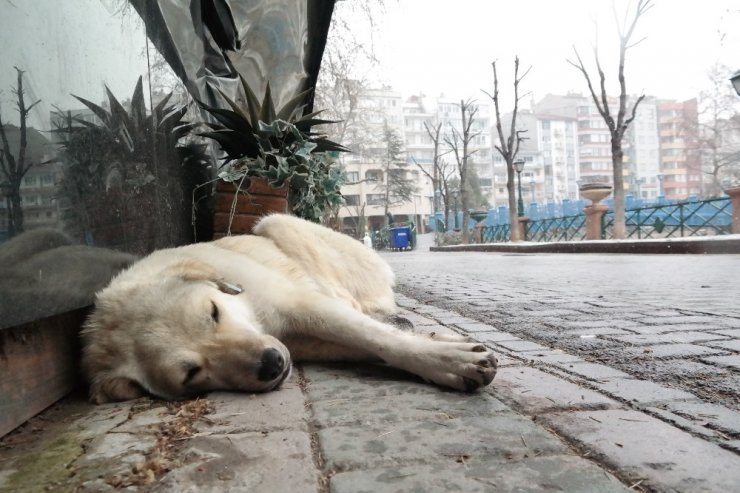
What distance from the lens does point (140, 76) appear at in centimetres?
367

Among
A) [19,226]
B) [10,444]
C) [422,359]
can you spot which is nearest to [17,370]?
[10,444]

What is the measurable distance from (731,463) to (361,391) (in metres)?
1.19

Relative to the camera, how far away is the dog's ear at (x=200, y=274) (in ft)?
7.62

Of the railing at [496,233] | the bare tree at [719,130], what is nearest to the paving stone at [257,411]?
the railing at [496,233]

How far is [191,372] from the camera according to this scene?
6.67 ft

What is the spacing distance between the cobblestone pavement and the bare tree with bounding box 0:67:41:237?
74cm

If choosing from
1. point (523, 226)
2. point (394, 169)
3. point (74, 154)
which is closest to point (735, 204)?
point (523, 226)

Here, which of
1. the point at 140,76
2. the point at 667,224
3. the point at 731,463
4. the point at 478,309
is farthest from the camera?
the point at 667,224

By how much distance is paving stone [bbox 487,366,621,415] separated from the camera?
1725 millimetres

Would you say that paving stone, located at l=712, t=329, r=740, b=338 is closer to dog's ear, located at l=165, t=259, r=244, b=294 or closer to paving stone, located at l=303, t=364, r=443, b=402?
paving stone, located at l=303, t=364, r=443, b=402

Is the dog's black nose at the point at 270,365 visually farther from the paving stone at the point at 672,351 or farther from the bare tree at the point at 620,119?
the bare tree at the point at 620,119

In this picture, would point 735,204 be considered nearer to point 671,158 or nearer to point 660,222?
point 660,222

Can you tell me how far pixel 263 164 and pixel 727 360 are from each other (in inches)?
158

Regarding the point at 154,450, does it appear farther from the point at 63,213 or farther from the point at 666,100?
the point at 666,100
